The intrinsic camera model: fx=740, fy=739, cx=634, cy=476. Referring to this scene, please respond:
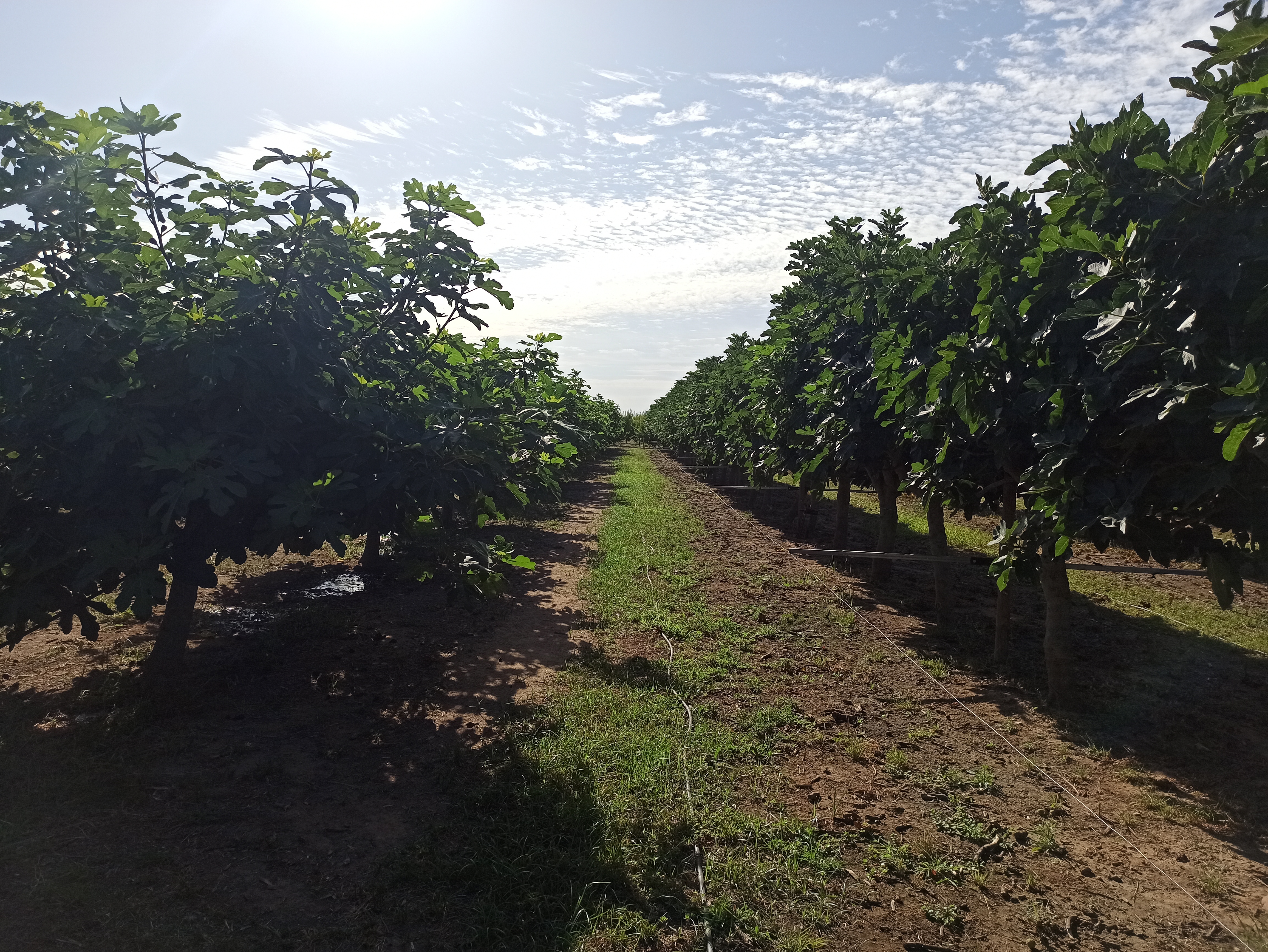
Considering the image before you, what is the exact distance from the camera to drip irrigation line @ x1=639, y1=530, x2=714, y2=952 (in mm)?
3406

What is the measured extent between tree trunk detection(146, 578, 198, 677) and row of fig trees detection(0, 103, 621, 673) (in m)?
0.67

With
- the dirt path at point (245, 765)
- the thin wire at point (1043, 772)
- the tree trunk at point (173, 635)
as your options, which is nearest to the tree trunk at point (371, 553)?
the dirt path at point (245, 765)

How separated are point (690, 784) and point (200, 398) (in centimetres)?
403

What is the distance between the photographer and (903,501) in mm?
23594

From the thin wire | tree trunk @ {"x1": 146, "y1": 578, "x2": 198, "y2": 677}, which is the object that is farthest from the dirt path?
the thin wire

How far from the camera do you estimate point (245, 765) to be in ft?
16.0

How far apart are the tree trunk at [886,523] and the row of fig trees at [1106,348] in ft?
10.4

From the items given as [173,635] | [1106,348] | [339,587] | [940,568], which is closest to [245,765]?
[173,635]

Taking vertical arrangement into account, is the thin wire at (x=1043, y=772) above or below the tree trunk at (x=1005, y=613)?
below

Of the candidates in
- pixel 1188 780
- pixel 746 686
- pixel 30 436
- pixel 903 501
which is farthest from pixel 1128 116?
pixel 903 501

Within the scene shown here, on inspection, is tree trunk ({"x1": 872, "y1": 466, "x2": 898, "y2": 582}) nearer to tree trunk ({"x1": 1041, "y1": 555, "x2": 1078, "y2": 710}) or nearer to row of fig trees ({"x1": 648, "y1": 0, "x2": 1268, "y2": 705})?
row of fig trees ({"x1": 648, "y1": 0, "x2": 1268, "y2": 705})

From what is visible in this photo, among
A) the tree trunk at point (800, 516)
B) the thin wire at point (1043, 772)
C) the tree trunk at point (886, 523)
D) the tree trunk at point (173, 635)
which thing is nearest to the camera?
the thin wire at point (1043, 772)

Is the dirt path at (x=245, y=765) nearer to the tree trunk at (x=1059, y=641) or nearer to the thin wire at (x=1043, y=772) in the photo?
the thin wire at (x=1043, y=772)

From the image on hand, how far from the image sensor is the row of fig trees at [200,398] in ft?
14.8
